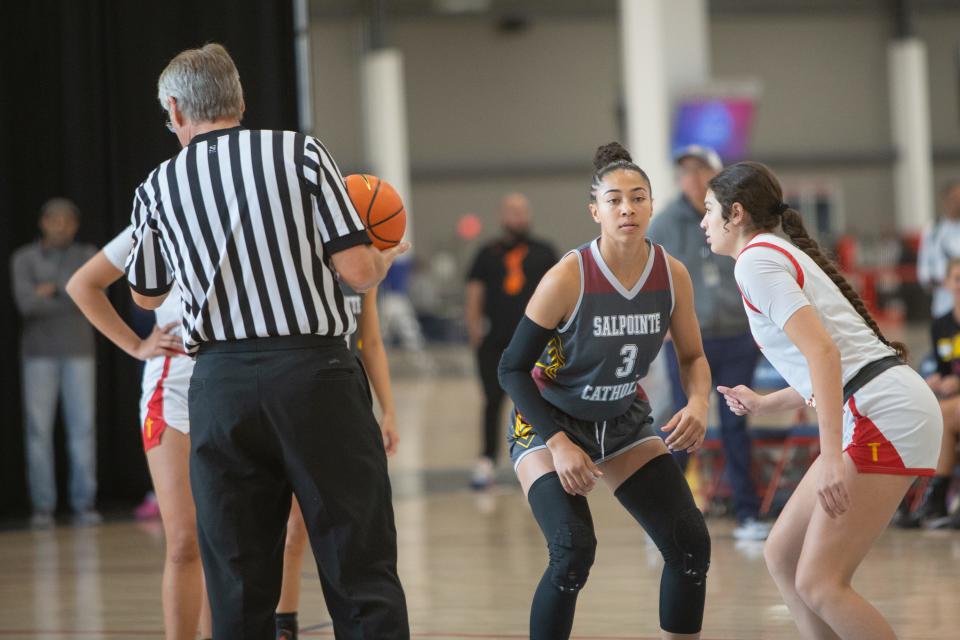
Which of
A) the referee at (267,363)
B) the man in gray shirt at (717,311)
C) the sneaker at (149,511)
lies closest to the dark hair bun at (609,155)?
the referee at (267,363)

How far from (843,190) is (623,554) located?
23119 mm

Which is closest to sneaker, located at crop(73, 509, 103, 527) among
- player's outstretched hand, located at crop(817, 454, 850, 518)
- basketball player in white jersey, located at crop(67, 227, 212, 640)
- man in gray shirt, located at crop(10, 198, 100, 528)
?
man in gray shirt, located at crop(10, 198, 100, 528)

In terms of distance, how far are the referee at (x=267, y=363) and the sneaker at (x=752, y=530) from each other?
3703 millimetres

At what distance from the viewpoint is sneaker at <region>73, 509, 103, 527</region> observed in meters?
7.59

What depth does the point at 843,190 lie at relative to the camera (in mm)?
27500

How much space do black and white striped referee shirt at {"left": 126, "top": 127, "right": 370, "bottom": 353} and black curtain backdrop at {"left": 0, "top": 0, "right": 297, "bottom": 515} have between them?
5.31m

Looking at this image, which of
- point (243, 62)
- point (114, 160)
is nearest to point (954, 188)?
point (243, 62)

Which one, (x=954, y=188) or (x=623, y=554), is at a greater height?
(x=954, y=188)

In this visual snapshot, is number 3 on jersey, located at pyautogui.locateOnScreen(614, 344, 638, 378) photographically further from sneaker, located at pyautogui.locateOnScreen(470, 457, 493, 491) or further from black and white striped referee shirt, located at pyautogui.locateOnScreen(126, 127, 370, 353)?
sneaker, located at pyautogui.locateOnScreen(470, 457, 493, 491)

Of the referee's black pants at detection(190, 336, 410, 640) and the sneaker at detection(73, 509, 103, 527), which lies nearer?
the referee's black pants at detection(190, 336, 410, 640)

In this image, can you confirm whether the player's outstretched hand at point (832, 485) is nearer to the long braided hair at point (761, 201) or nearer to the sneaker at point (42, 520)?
the long braided hair at point (761, 201)

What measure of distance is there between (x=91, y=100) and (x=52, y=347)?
5.56 ft

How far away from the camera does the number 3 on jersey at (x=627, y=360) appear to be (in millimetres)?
3354

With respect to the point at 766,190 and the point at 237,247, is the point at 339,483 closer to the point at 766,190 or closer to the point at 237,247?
the point at 237,247
